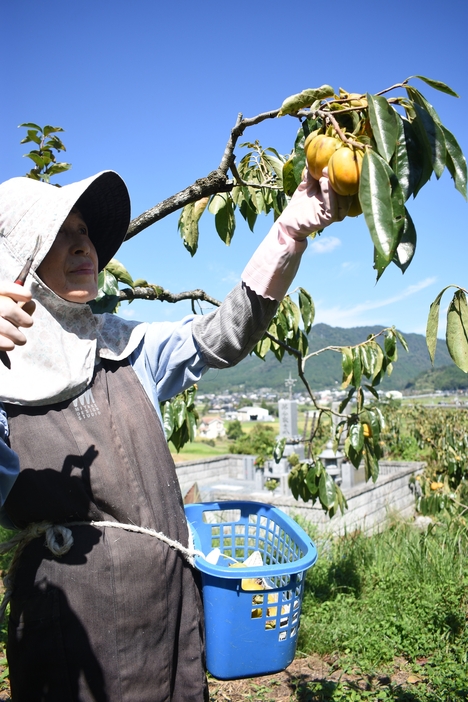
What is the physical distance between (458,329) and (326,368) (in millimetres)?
77575

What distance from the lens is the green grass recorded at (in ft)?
8.39

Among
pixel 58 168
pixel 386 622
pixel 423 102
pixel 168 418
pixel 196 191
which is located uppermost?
pixel 58 168

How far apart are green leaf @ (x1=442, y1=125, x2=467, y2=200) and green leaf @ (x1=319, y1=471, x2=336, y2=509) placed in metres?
1.98

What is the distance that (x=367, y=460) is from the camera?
9.67 ft

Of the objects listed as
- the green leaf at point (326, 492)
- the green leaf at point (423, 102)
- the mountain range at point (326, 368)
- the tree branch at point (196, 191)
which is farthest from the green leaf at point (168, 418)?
the mountain range at point (326, 368)

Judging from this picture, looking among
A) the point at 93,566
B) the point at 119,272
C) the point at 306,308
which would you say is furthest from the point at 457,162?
the point at 306,308

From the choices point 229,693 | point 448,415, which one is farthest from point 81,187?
point 448,415

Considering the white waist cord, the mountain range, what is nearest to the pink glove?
the white waist cord

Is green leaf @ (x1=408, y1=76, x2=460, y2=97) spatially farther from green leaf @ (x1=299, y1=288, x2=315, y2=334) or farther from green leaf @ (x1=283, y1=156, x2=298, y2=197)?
green leaf @ (x1=299, y1=288, x2=315, y2=334)

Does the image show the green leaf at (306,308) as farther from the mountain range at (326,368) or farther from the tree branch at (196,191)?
the mountain range at (326,368)

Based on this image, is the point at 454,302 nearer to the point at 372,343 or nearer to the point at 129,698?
the point at 129,698

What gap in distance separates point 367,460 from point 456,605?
95cm

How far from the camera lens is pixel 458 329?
1.16m

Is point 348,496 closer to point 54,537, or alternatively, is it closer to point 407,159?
point 54,537
